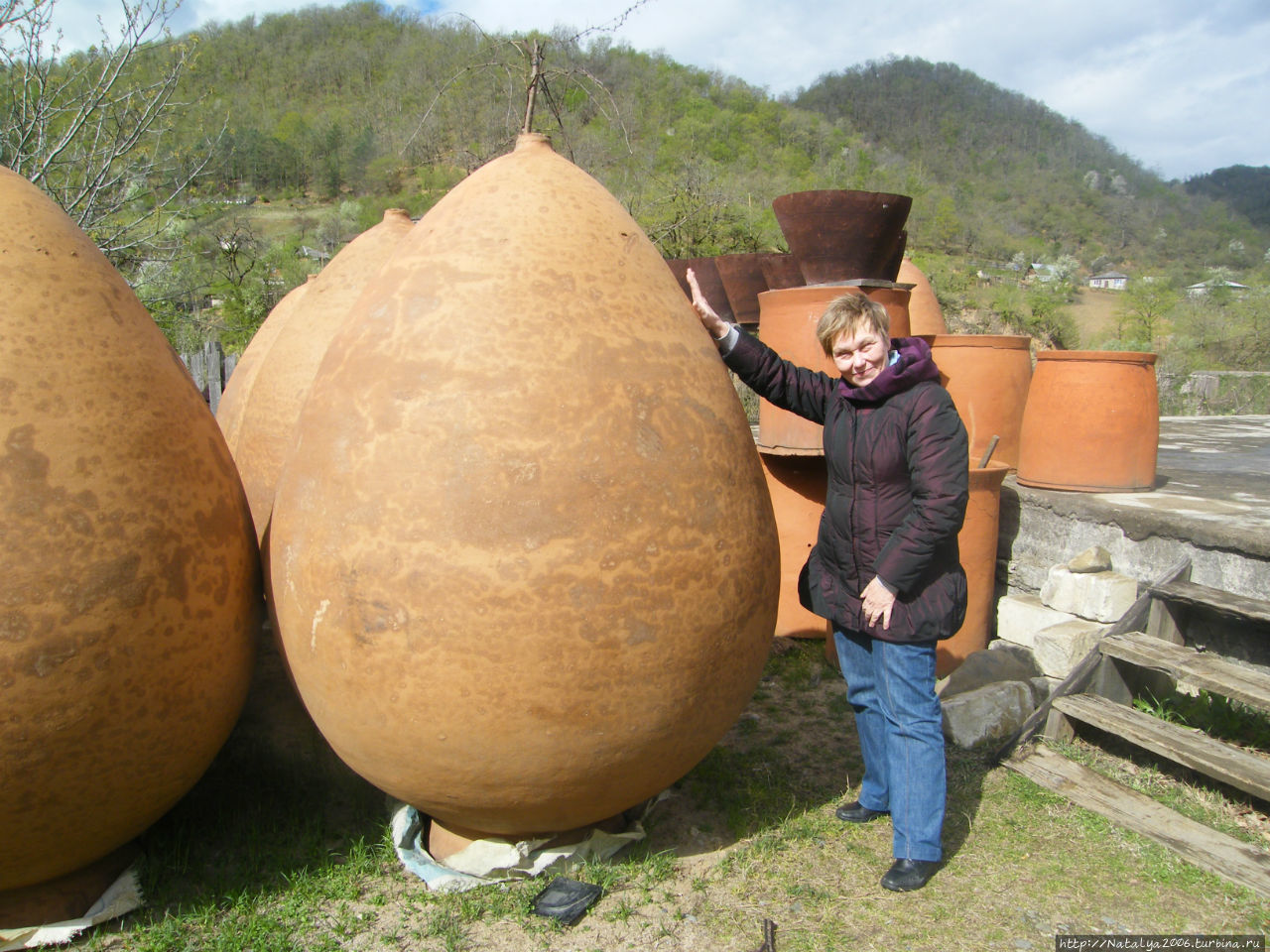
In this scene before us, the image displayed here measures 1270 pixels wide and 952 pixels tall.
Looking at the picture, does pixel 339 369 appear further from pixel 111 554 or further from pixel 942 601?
pixel 942 601

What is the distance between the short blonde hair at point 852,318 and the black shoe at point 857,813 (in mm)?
1590

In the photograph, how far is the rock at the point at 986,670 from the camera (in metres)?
3.88

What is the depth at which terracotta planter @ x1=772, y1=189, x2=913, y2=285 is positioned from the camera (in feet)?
14.3

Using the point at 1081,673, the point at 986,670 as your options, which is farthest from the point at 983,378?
the point at 1081,673

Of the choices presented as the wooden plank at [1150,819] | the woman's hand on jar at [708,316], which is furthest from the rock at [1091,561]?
the woman's hand on jar at [708,316]

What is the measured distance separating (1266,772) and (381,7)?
98.8m

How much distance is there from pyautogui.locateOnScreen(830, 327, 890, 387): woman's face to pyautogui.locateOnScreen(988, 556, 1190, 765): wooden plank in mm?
1703

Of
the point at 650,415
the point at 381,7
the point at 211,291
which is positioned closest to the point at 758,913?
the point at 650,415

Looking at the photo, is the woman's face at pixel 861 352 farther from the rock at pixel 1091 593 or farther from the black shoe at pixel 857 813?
the rock at pixel 1091 593

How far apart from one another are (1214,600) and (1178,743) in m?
0.81

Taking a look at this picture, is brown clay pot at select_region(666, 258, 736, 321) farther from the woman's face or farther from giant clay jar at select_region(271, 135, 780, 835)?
giant clay jar at select_region(271, 135, 780, 835)

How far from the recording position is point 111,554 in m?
1.91

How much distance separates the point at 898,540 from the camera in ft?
7.92

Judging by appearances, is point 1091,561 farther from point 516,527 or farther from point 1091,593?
point 516,527
